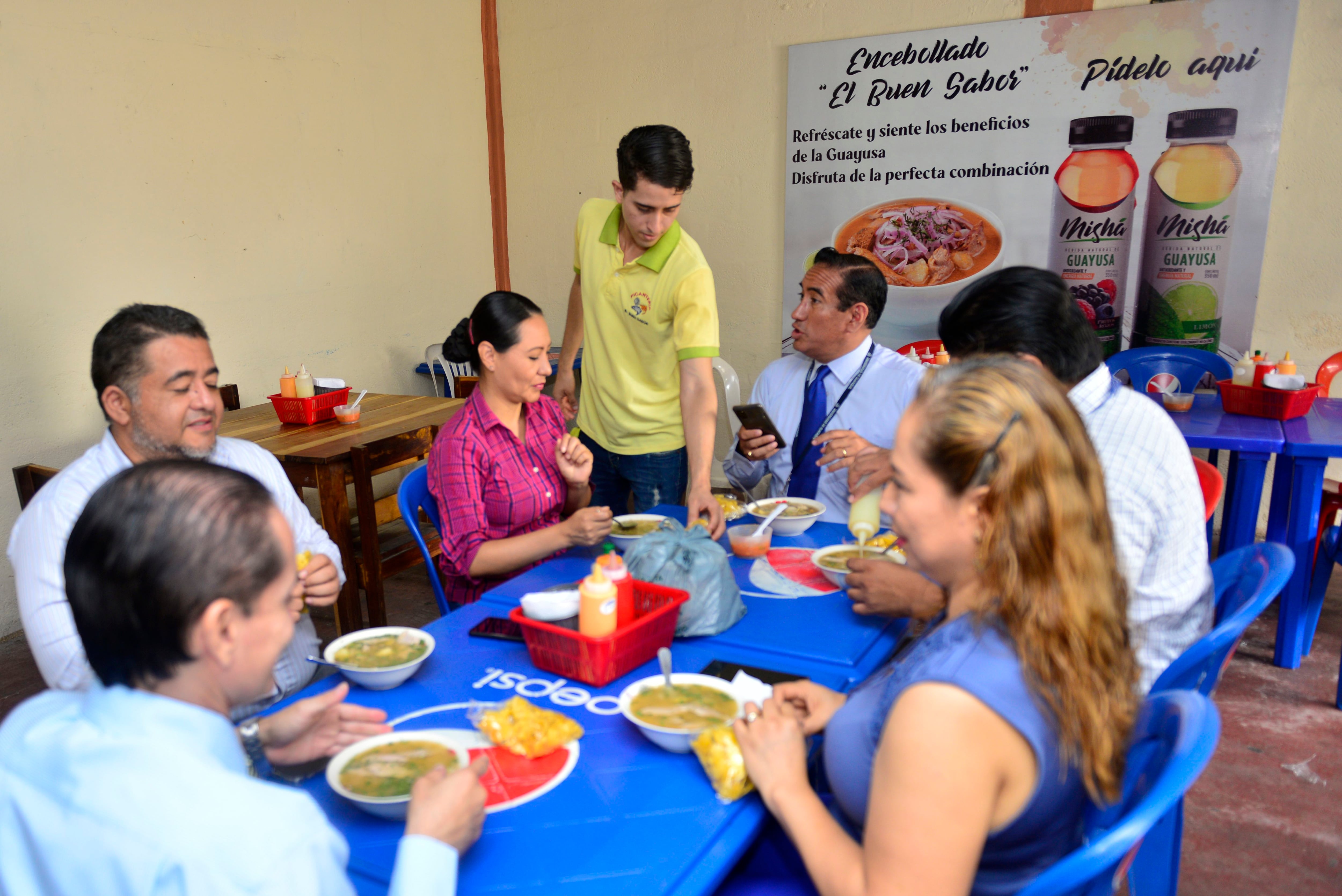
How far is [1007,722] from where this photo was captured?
92 centimetres

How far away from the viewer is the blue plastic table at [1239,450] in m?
3.01

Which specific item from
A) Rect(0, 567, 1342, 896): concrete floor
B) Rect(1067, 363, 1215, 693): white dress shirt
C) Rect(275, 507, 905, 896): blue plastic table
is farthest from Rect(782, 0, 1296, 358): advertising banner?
Rect(275, 507, 905, 896): blue plastic table

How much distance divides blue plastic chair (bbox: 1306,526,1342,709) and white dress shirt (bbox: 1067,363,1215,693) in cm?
193

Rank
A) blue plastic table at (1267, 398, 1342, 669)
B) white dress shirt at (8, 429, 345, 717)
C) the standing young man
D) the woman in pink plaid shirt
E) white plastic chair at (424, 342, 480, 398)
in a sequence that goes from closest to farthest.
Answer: white dress shirt at (8, 429, 345, 717)
the woman in pink plaid shirt
the standing young man
blue plastic table at (1267, 398, 1342, 669)
white plastic chair at (424, 342, 480, 398)

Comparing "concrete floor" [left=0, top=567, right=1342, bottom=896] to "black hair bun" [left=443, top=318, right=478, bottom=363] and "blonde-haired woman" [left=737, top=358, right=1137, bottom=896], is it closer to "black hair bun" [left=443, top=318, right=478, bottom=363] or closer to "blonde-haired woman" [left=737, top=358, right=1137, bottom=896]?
"blonde-haired woman" [left=737, top=358, right=1137, bottom=896]

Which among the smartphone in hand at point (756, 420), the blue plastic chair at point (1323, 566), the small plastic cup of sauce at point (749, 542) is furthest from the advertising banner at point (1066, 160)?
the small plastic cup of sauce at point (749, 542)

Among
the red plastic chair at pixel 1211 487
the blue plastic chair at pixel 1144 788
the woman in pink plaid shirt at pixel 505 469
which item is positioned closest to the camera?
the blue plastic chair at pixel 1144 788

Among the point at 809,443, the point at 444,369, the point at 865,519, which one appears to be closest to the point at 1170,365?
the point at 809,443

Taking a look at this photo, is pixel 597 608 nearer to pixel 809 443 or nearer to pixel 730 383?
pixel 809 443

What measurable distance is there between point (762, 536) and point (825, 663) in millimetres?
588

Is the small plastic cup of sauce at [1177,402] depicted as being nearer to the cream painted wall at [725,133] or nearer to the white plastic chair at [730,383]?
the cream painted wall at [725,133]

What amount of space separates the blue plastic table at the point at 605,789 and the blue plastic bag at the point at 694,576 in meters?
0.03

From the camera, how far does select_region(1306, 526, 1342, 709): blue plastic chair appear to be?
298 cm

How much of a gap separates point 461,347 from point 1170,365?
3.41 meters
